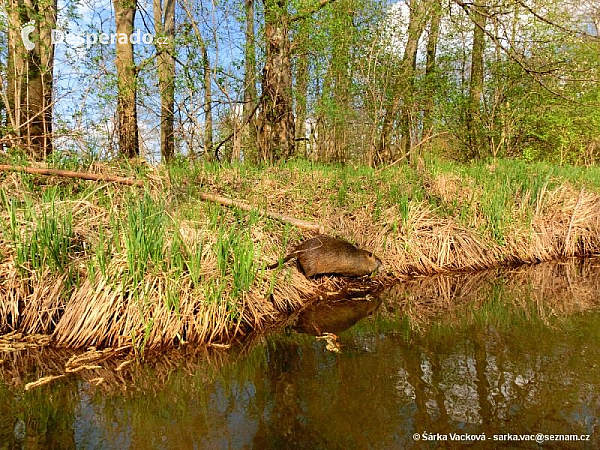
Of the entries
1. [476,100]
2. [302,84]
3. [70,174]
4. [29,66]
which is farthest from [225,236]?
[476,100]

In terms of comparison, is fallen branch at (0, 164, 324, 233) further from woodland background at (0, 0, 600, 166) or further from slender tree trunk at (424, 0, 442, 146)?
slender tree trunk at (424, 0, 442, 146)

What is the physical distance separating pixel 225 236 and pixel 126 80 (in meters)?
4.22

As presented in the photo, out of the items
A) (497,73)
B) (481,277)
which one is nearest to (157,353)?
(481,277)

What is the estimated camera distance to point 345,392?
6.62 feet

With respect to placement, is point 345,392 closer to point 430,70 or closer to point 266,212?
point 266,212

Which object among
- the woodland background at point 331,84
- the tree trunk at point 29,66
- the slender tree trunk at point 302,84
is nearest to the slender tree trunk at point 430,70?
the woodland background at point 331,84

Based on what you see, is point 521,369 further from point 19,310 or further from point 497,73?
point 497,73

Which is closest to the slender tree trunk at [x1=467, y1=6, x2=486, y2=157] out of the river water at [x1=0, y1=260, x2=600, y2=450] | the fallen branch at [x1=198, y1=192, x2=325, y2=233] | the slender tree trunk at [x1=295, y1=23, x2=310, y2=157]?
the slender tree trunk at [x1=295, y1=23, x2=310, y2=157]

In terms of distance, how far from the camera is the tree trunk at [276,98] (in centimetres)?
649

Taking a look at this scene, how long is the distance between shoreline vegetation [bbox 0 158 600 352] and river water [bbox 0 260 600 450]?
296mm

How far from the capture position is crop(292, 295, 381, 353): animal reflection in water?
2798 millimetres

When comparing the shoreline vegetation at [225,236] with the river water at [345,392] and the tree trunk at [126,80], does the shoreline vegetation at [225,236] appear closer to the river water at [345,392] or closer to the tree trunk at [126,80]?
the river water at [345,392]

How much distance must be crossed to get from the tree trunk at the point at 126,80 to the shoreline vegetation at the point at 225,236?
1355mm

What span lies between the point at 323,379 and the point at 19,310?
2.02 metres
